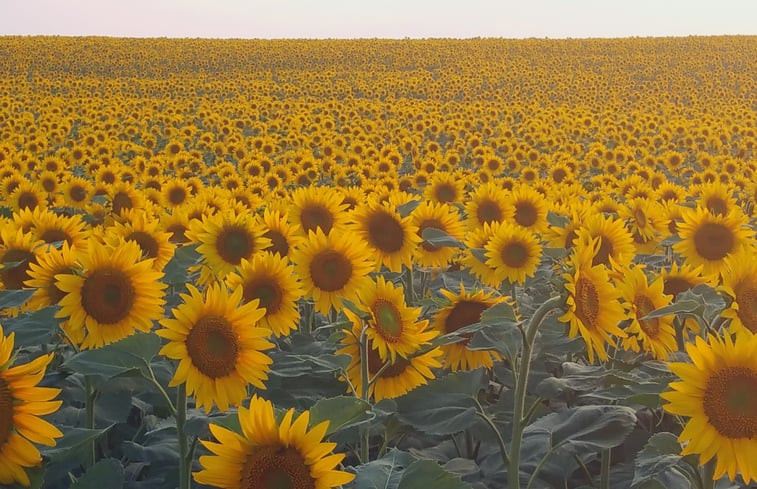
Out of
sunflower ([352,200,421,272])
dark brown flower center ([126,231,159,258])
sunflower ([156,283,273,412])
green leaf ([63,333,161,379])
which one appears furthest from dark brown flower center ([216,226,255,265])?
green leaf ([63,333,161,379])

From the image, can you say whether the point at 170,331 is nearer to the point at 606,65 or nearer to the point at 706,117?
the point at 706,117

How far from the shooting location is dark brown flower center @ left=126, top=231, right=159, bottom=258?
394 cm

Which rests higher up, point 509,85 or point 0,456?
point 509,85

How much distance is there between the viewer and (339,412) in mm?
1855

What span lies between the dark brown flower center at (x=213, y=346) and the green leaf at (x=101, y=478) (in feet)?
1.29

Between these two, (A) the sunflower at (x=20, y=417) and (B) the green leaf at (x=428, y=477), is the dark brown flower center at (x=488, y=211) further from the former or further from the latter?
(A) the sunflower at (x=20, y=417)

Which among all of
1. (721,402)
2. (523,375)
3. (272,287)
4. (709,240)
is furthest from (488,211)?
(721,402)

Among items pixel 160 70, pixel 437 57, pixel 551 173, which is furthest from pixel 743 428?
pixel 437 57

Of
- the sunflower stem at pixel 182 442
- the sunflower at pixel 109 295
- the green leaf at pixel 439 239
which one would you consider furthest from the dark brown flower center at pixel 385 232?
the sunflower stem at pixel 182 442

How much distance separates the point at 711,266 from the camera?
164 inches

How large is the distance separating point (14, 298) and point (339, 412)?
1422 mm

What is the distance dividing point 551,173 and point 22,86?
24.6m

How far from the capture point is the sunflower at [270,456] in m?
1.66

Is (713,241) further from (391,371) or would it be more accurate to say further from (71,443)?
(71,443)
